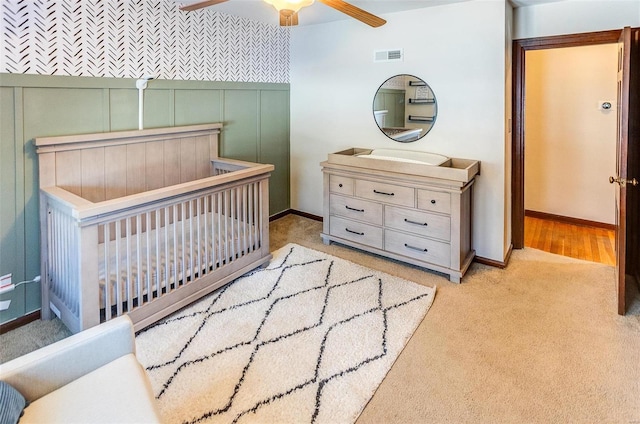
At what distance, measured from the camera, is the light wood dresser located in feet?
9.61

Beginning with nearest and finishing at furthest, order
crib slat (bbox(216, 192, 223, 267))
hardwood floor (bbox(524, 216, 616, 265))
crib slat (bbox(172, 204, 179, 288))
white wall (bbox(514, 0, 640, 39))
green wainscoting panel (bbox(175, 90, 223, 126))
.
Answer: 1. crib slat (bbox(172, 204, 179, 288))
2. crib slat (bbox(216, 192, 223, 267))
3. white wall (bbox(514, 0, 640, 39))
4. green wainscoting panel (bbox(175, 90, 223, 126))
5. hardwood floor (bbox(524, 216, 616, 265))

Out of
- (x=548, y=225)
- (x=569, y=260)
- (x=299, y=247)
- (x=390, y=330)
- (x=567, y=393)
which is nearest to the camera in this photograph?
(x=567, y=393)

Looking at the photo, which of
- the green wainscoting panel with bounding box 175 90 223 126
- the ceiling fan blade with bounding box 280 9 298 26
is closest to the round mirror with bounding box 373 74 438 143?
the green wainscoting panel with bounding box 175 90 223 126

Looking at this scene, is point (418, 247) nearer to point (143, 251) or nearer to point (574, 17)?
point (143, 251)

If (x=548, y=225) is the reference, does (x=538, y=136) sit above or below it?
above

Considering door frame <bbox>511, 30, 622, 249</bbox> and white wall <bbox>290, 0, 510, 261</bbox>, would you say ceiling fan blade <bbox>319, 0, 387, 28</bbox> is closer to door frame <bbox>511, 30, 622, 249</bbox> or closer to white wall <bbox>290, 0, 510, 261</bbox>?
white wall <bbox>290, 0, 510, 261</bbox>

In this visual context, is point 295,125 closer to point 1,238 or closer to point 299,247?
point 299,247

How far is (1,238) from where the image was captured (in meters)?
2.27

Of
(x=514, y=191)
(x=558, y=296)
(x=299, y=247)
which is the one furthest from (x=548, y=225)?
(x=299, y=247)

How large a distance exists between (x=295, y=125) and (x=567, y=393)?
Result: 343 cm

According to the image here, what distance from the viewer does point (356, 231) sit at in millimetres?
3471

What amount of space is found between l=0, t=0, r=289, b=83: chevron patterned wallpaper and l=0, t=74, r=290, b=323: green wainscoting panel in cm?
8

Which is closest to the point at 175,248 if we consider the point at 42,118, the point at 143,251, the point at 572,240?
the point at 143,251

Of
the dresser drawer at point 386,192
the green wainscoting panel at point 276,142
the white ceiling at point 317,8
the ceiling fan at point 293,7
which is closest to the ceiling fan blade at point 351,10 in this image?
the ceiling fan at point 293,7
